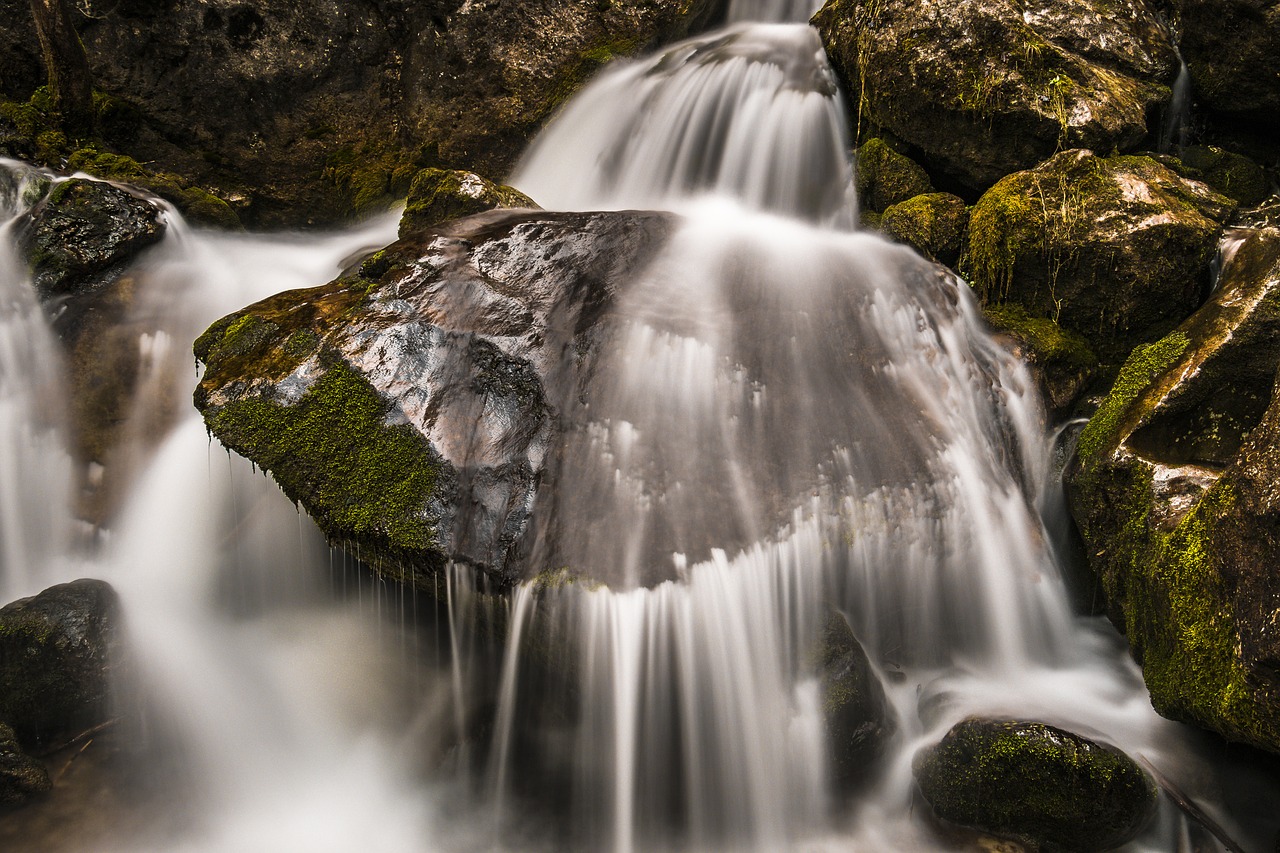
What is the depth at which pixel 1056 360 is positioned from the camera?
5195 millimetres

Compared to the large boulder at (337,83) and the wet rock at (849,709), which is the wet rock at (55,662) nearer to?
the wet rock at (849,709)

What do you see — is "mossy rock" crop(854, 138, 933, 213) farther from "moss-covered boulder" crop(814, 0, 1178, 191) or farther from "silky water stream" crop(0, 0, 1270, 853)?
"silky water stream" crop(0, 0, 1270, 853)

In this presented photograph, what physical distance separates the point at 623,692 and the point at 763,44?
688cm

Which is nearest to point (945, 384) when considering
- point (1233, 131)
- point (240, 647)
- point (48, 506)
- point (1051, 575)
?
point (1051, 575)

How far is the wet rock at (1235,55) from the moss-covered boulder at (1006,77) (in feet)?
0.72

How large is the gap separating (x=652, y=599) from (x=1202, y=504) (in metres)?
2.45

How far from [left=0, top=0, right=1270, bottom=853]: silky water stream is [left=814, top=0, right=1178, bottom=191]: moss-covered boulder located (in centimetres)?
135

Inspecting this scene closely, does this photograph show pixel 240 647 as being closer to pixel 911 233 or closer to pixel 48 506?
pixel 48 506

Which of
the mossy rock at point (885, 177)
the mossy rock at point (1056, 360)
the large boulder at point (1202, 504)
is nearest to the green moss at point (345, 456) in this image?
the large boulder at point (1202, 504)

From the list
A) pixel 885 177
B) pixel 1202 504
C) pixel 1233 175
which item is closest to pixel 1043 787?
pixel 1202 504

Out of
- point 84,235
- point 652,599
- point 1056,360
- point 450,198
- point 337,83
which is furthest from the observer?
point 337,83

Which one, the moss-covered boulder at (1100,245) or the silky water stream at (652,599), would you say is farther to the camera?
the moss-covered boulder at (1100,245)

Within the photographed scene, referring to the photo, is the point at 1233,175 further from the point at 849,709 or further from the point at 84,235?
the point at 84,235

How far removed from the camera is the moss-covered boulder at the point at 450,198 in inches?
237
